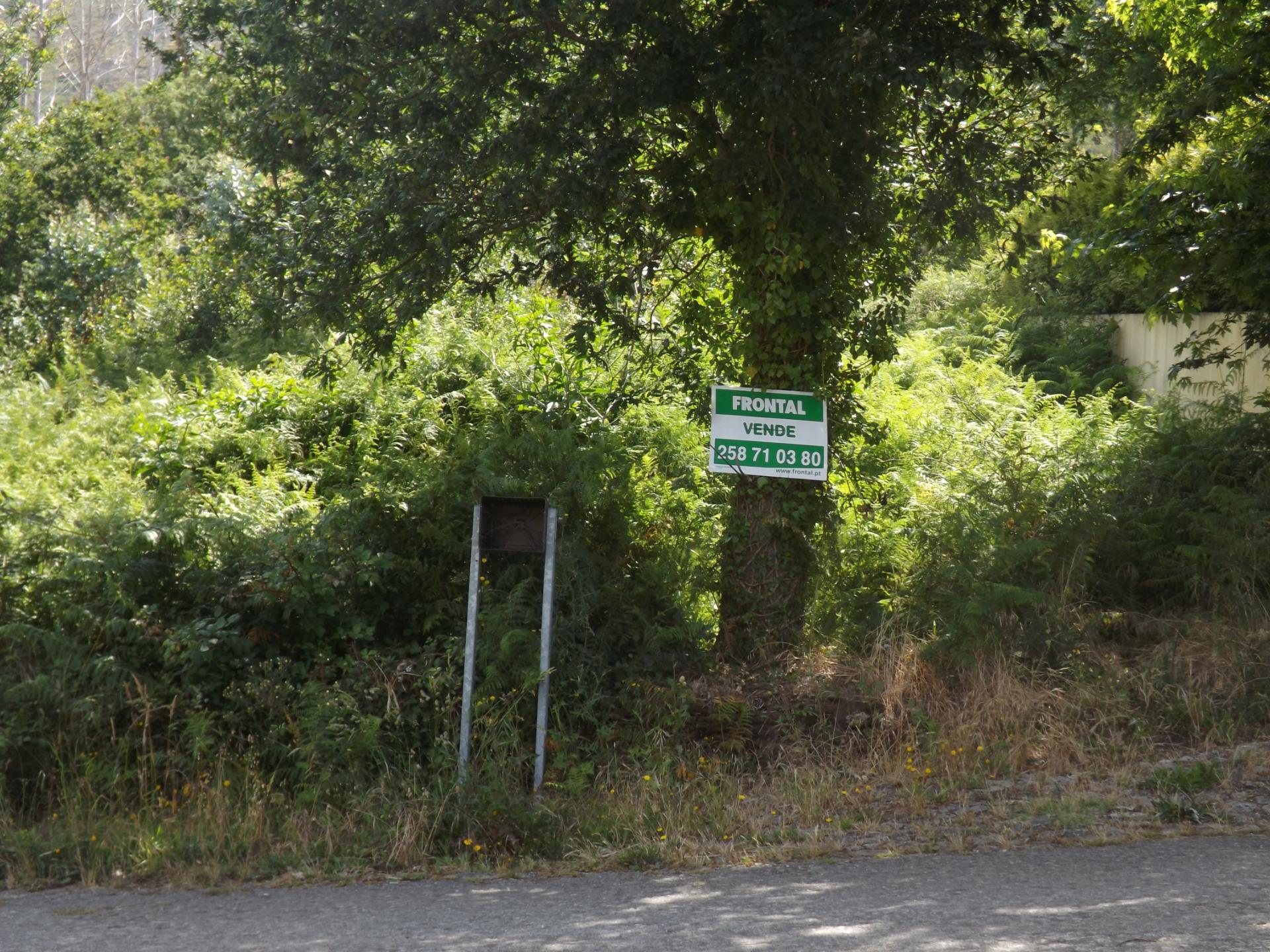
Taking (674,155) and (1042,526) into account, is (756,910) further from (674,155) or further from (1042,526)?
(674,155)

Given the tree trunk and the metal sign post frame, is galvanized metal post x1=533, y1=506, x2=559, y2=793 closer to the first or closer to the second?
the metal sign post frame

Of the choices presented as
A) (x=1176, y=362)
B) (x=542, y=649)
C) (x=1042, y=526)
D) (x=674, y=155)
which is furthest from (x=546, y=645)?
(x=1176, y=362)

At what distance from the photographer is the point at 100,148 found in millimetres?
19922

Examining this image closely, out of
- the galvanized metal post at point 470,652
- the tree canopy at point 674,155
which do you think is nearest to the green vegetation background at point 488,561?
the galvanized metal post at point 470,652

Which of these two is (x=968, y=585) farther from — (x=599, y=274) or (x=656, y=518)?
(x=599, y=274)

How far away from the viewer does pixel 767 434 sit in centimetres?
878

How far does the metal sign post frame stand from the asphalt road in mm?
1230

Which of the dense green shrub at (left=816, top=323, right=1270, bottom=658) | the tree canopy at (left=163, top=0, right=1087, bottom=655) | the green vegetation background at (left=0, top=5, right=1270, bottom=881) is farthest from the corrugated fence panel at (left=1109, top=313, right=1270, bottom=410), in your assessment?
the tree canopy at (left=163, top=0, right=1087, bottom=655)

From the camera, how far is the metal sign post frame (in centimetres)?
712

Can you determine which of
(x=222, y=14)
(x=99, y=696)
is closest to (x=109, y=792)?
(x=99, y=696)

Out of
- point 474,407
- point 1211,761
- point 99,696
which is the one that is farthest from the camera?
point 474,407

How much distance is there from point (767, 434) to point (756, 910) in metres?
4.10

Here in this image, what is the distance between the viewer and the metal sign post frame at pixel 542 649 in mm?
7117

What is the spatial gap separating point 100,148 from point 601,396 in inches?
519
